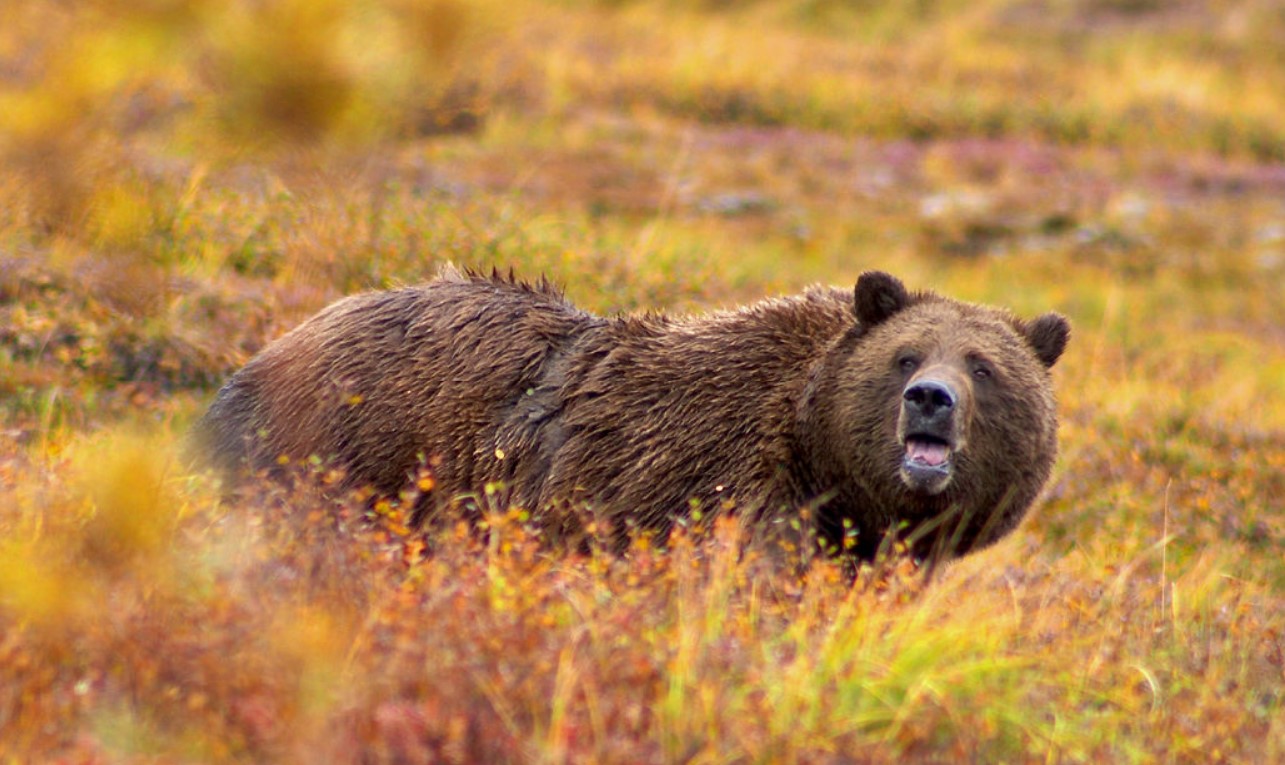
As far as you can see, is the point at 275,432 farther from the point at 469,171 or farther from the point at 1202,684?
the point at 469,171

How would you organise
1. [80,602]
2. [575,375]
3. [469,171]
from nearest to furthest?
1. [80,602]
2. [575,375]
3. [469,171]

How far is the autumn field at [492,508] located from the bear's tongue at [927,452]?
46 cm

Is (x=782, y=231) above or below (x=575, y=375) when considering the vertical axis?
below

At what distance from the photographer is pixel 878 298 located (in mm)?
5758

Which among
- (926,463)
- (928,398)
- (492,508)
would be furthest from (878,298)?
(492,508)

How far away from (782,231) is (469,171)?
145 inches

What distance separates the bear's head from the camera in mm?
5414

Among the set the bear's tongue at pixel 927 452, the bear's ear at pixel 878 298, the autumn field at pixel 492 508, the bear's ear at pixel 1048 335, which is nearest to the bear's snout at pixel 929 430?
the bear's tongue at pixel 927 452

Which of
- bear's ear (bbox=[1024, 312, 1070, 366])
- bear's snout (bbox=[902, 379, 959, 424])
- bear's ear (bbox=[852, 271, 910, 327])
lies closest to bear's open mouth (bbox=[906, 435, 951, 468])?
bear's snout (bbox=[902, 379, 959, 424])

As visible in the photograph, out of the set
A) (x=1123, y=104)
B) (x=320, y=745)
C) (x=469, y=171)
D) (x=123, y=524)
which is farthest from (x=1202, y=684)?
(x=1123, y=104)

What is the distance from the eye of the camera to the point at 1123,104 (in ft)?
81.7

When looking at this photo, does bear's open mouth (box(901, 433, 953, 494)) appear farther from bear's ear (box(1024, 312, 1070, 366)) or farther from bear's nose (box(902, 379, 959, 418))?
bear's ear (box(1024, 312, 1070, 366))

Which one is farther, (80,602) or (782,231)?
(782,231)

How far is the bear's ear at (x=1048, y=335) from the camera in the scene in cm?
594
